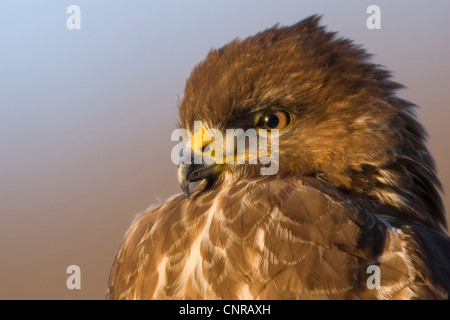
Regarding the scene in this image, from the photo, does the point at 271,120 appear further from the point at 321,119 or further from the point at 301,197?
the point at 301,197

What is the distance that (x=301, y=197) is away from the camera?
6.66ft

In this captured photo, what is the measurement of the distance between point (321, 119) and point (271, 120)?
0.19 metres

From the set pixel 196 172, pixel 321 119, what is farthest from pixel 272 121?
pixel 196 172

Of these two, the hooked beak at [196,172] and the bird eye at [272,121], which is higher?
the bird eye at [272,121]

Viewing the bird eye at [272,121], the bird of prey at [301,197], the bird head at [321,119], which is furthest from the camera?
the bird eye at [272,121]

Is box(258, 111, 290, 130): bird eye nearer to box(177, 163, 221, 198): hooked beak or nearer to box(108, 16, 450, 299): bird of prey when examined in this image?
box(108, 16, 450, 299): bird of prey

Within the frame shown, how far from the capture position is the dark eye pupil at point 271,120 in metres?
2.41

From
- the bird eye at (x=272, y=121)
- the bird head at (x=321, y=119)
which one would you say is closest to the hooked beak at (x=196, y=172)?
the bird head at (x=321, y=119)

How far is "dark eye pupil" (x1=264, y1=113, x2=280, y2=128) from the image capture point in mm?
2408

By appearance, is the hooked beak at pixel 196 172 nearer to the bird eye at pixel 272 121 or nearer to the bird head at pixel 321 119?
the bird head at pixel 321 119

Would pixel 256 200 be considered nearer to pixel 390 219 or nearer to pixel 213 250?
pixel 213 250

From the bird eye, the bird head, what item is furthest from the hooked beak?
the bird eye
